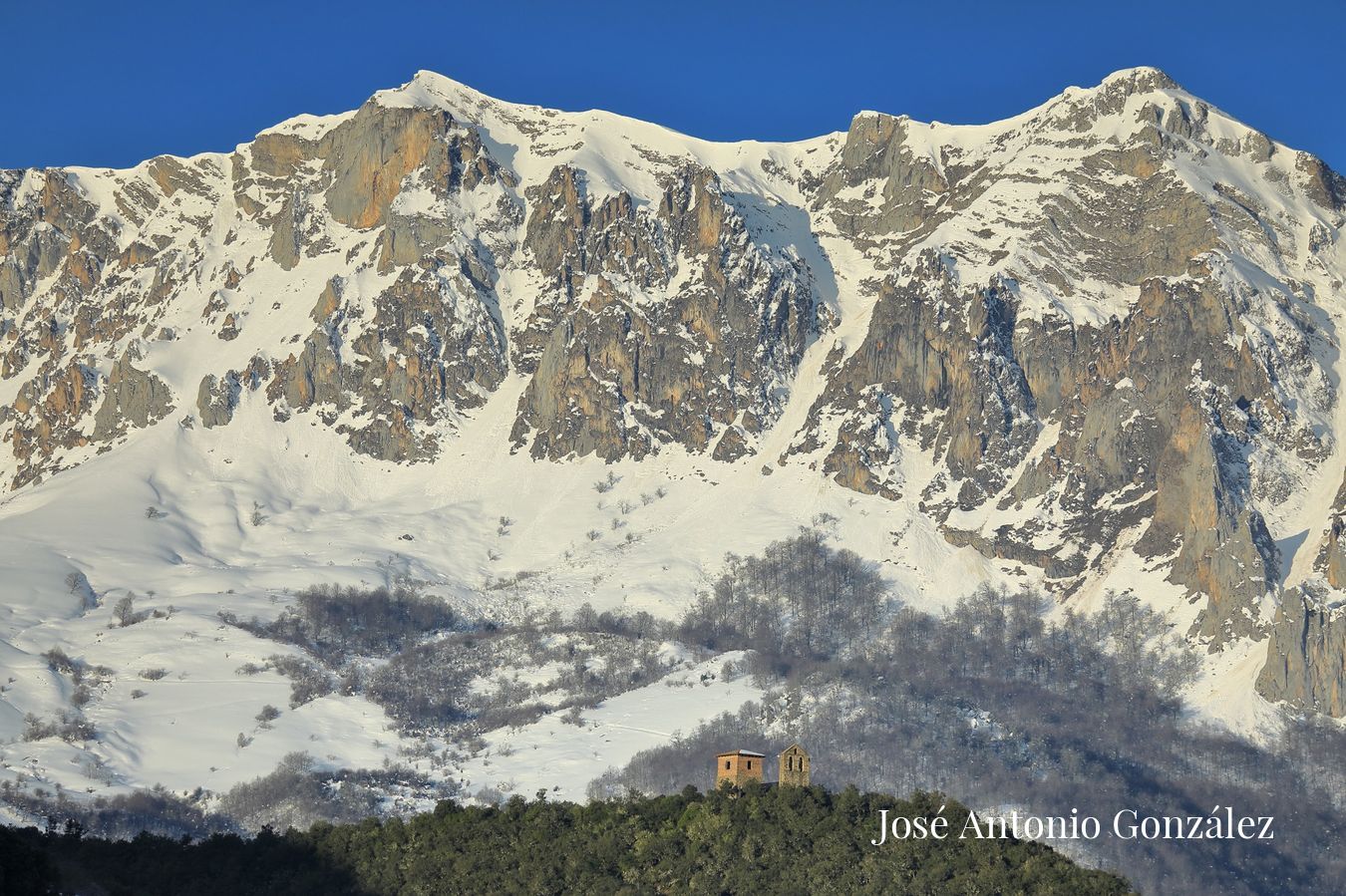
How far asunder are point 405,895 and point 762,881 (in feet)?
87.4

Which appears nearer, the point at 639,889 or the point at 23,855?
the point at 23,855

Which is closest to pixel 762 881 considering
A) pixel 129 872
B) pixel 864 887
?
pixel 864 887

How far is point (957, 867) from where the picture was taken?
19212 centimetres

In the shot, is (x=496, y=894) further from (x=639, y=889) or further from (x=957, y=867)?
(x=957, y=867)

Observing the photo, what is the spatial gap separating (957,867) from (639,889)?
23.0m

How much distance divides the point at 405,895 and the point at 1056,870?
4802cm

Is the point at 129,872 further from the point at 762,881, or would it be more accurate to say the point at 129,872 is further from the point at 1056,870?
the point at 1056,870

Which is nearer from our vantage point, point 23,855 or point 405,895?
point 23,855

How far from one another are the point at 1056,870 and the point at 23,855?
232 ft

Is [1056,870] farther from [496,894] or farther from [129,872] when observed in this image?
[129,872]

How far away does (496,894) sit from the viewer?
650 feet

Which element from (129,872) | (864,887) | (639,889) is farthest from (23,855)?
(864,887)

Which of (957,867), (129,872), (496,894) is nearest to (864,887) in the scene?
(957,867)

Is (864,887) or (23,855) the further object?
(864,887)
